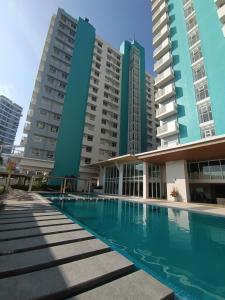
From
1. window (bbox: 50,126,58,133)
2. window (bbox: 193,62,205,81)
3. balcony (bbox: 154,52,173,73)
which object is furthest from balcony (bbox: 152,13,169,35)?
window (bbox: 50,126,58,133)

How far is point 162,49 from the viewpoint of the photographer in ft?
96.4

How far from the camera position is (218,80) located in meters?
20.0

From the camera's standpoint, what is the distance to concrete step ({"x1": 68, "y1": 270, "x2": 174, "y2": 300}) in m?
2.58

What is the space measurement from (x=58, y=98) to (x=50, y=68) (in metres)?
7.09

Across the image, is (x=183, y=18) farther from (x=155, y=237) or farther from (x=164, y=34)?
(x=155, y=237)

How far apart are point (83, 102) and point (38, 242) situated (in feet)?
116

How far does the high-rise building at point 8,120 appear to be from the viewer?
95562 millimetres

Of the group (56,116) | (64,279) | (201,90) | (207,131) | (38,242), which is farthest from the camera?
(56,116)

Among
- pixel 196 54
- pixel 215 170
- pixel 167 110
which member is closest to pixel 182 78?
pixel 196 54

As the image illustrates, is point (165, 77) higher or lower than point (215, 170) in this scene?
higher

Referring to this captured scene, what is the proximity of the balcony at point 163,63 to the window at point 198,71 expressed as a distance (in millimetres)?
5831

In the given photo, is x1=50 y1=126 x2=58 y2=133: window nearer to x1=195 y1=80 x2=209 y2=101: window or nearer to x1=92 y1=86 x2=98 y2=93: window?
x1=92 y1=86 x2=98 y2=93: window

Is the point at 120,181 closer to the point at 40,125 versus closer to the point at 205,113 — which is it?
the point at 205,113

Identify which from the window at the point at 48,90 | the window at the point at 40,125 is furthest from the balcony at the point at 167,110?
the window at the point at 48,90
